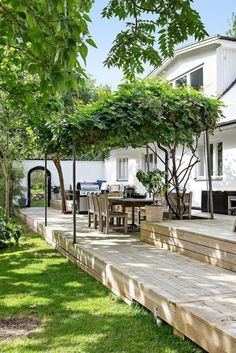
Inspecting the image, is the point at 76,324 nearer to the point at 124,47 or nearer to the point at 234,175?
the point at 124,47

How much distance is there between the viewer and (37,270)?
27.1ft

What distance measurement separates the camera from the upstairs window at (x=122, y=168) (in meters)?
22.7

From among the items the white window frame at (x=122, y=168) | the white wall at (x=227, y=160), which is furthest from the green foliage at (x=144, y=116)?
the white window frame at (x=122, y=168)

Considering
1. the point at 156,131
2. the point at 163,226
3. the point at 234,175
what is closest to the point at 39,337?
the point at 163,226

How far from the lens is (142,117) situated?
8859 millimetres

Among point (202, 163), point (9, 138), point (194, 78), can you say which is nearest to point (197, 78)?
point (194, 78)

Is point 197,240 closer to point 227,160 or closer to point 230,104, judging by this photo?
point 227,160

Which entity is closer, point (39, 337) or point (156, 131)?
point (39, 337)

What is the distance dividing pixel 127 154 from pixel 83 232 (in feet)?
37.9

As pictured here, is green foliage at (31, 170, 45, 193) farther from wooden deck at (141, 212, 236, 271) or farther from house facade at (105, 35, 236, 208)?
wooden deck at (141, 212, 236, 271)

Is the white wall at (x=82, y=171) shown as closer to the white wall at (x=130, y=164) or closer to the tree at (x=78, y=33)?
the white wall at (x=130, y=164)

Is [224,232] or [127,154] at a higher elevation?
[127,154]

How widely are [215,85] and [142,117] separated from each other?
7043 millimetres

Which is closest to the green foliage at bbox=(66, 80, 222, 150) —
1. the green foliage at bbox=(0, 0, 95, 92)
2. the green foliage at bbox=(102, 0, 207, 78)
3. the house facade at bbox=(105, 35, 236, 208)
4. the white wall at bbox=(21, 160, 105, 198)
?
the house facade at bbox=(105, 35, 236, 208)
